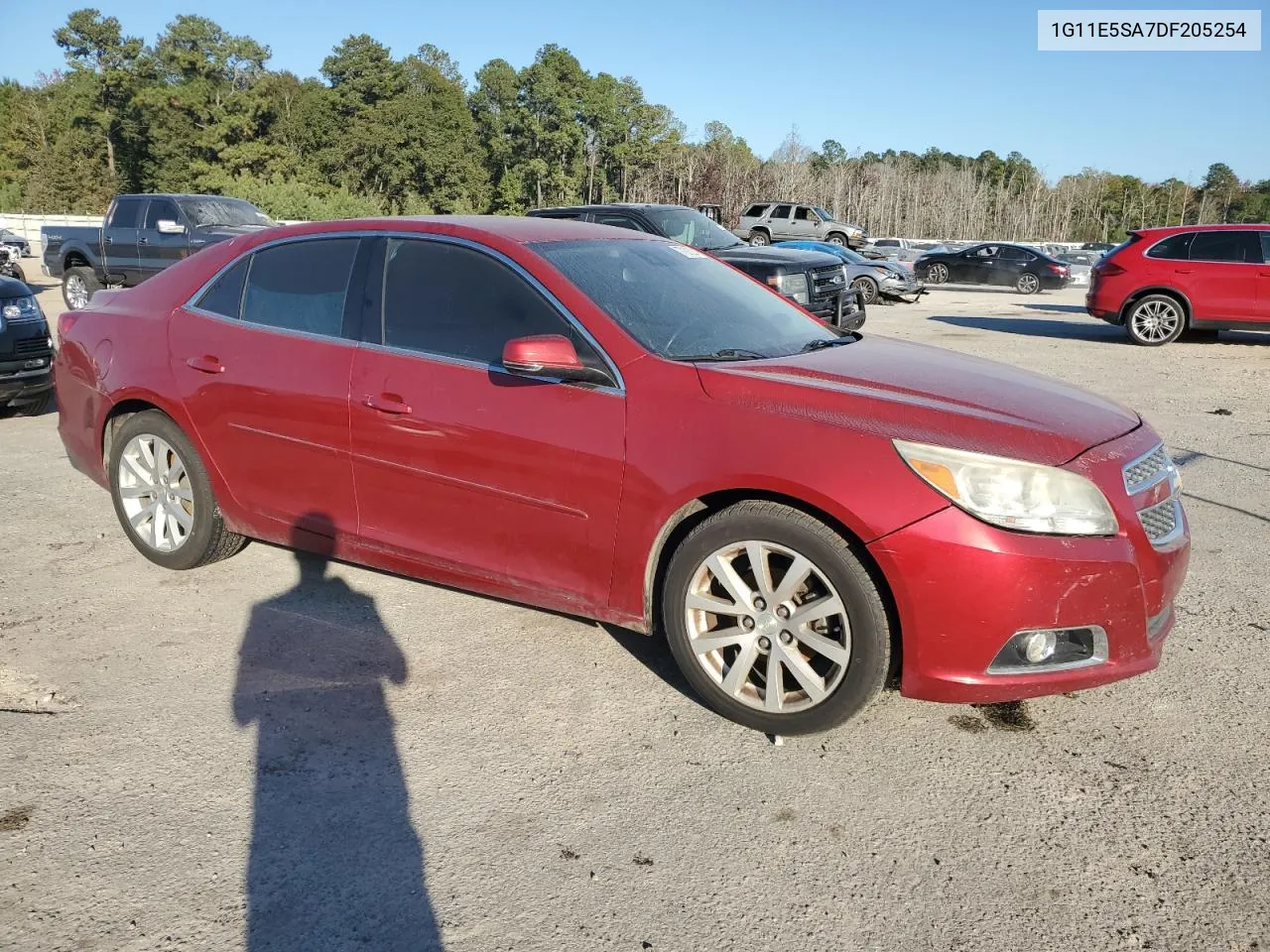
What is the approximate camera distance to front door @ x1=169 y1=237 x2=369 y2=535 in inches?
A: 159

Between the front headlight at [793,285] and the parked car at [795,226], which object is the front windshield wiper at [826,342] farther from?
the parked car at [795,226]

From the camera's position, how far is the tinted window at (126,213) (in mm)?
15320

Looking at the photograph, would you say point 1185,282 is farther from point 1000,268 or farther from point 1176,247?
point 1000,268

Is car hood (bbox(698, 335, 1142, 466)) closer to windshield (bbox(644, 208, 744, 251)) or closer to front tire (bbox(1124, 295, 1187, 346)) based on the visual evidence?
windshield (bbox(644, 208, 744, 251))

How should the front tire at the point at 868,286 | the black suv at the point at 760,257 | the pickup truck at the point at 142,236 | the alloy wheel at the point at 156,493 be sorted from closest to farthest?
the alloy wheel at the point at 156,493, the black suv at the point at 760,257, the pickup truck at the point at 142,236, the front tire at the point at 868,286

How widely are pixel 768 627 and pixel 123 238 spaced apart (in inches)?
605

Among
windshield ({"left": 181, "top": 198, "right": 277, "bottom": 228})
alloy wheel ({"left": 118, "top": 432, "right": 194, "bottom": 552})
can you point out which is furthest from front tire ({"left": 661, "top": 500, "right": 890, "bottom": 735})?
windshield ({"left": 181, "top": 198, "right": 277, "bottom": 228})

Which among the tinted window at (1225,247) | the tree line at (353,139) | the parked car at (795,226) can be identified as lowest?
the tinted window at (1225,247)

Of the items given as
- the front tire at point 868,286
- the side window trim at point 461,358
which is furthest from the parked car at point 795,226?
the side window trim at point 461,358

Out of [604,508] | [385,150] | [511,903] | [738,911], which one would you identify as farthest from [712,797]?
[385,150]

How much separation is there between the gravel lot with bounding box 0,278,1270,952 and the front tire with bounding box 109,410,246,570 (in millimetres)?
217

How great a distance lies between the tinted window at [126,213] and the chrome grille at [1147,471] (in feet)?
51.3

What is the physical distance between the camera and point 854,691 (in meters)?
3.07

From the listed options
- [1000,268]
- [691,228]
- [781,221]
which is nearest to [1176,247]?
[691,228]
